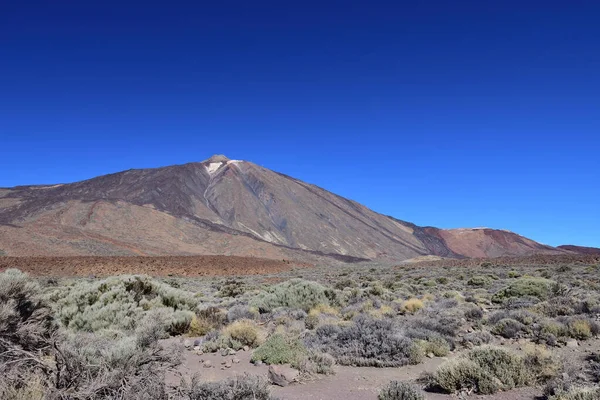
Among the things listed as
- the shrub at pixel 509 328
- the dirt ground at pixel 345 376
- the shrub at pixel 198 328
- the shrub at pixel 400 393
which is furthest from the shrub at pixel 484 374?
the shrub at pixel 198 328

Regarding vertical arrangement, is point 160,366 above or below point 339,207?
below

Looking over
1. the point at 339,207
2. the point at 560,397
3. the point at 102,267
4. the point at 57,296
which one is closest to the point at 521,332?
the point at 560,397

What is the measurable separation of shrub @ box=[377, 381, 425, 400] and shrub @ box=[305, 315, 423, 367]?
2.01 m

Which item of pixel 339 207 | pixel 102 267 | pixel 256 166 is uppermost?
pixel 256 166

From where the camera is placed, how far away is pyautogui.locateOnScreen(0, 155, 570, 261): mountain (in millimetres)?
58031

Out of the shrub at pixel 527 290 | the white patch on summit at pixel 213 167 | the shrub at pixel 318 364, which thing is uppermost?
the white patch on summit at pixel 213 167

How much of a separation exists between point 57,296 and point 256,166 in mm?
135551

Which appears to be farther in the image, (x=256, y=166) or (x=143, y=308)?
(x=256, y=166)

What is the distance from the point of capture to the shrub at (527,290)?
14680 mm

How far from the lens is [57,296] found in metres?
12.2

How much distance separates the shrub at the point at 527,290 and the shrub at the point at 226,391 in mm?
12343

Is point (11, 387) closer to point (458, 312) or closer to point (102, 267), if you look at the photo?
point (458, 312)

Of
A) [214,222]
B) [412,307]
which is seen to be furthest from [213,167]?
[412,307]

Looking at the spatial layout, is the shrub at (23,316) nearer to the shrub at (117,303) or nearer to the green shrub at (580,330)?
the shrub at (117,303)
